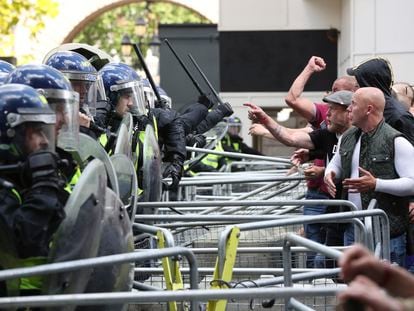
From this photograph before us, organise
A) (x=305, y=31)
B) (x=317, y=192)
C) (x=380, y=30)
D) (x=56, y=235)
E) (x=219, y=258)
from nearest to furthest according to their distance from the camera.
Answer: (x=56, y=235)
(x=219, y=258)
(x=317, y=192)
(x=380, y=30)
(x=305, y=31)

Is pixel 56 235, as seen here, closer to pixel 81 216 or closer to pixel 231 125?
pixel 81 216

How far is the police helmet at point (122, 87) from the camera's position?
9.00 m

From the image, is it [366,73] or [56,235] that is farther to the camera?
[366,73]

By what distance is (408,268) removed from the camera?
831cm

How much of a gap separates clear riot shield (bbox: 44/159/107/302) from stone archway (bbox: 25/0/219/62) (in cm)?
3910

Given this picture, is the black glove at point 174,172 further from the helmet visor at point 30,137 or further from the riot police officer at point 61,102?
the helmet visor at point 30,137

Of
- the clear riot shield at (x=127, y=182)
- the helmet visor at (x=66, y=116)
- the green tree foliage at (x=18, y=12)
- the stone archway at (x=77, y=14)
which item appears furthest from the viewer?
the stone archway at (x=77, y=14)

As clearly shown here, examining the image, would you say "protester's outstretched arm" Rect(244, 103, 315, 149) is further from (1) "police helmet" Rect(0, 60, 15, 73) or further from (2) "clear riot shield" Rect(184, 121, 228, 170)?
(2) "clear riot shield" Rect(184, 121, 228, 170)

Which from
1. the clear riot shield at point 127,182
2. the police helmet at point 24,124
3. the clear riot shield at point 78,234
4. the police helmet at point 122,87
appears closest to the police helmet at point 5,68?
the police helmet at point 122,87

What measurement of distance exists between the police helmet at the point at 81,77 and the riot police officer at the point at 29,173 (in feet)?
7.45

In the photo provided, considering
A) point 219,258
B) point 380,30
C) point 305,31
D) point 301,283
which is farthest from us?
point 305,31

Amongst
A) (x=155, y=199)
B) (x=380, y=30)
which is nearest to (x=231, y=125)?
(x=380, y=30)

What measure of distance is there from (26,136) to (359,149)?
335cm

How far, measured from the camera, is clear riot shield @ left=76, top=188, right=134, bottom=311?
5488 mm
